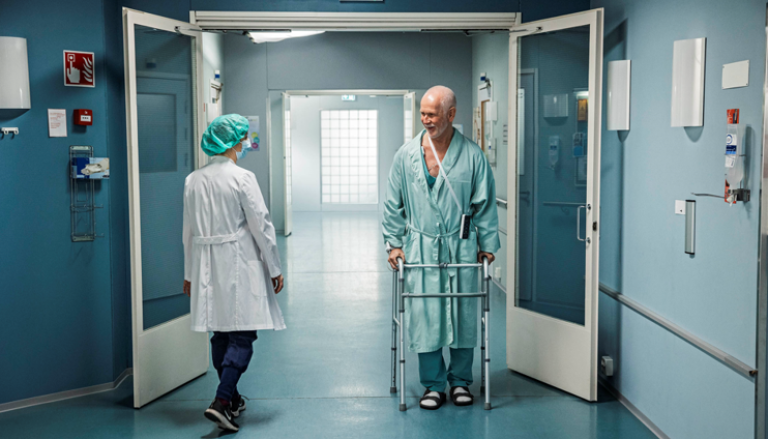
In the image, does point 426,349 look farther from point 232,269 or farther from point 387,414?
point 232,269

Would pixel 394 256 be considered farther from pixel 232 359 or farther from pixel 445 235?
pixel 232 359

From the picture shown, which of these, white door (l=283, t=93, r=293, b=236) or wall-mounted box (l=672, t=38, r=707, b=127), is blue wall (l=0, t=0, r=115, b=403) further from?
white door (l=283, t=93, r=293, b=236)

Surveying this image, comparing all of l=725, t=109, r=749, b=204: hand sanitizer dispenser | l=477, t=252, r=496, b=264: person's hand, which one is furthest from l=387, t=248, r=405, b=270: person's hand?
l=725, t=109, r=749, b=204: hand sanitizer dispenser

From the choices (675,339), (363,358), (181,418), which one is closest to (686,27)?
(675,339)

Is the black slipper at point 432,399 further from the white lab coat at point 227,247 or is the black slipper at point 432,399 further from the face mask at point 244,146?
the face mask at point 244,146

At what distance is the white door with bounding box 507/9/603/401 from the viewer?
3512 mm

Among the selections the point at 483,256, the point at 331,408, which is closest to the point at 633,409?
the point at 483,256

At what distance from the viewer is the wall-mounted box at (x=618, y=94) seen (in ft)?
11.2

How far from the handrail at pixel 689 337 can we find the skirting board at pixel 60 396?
9.55ft

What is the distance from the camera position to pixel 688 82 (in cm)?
271

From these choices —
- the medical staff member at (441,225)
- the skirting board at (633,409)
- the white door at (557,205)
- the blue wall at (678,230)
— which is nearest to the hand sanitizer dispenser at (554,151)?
the white door at (557,205)

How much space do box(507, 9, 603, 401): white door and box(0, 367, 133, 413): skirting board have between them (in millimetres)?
2381

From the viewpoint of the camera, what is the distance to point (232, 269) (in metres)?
3.18

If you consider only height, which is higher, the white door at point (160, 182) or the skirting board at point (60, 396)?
the white door at point (160, 182)
